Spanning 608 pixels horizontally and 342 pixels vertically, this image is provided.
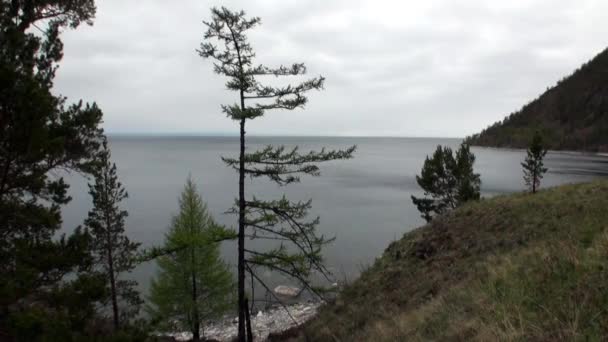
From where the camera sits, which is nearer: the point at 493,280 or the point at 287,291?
the point at 493,280

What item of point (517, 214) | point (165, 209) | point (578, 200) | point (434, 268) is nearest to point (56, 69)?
point (434, 268)

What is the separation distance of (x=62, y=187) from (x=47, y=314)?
3470mm

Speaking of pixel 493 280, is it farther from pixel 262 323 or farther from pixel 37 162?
pixel 262 323

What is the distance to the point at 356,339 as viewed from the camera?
26.9 feet

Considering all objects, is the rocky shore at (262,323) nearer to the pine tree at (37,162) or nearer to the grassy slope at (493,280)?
the grassy slope at (493,280)

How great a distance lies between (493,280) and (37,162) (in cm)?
968

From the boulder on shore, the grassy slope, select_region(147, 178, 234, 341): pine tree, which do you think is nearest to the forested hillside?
the boulder on shore

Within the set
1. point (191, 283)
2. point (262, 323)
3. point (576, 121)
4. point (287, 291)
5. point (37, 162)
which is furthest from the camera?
point (576, 121)

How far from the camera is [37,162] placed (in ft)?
24.7

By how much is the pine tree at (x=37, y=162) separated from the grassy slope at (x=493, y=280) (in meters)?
6.56

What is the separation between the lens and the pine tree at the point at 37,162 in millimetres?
6105

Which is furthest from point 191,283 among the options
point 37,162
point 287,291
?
point 37,162

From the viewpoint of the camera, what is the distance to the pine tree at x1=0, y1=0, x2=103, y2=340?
611 cm

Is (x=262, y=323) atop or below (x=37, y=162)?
below
